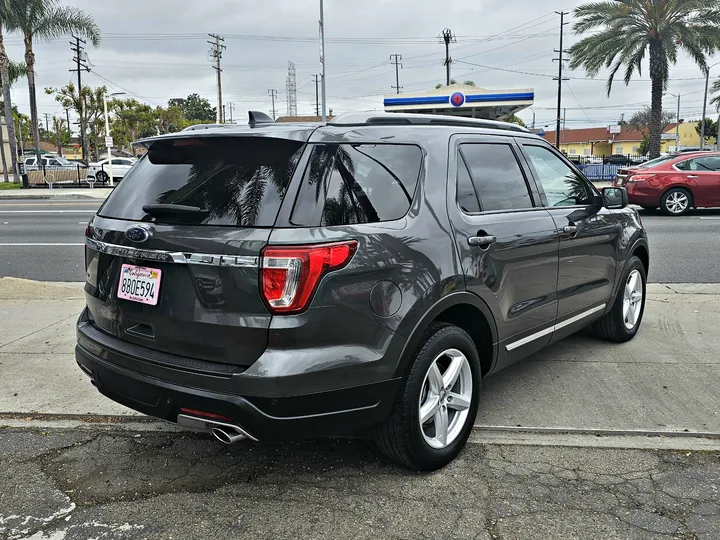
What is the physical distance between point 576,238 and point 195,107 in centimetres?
12331

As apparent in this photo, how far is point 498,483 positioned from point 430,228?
1312mm

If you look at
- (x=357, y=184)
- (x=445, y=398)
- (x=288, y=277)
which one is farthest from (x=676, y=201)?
(x=288, y=277)

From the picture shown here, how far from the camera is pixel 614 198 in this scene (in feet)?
16.2

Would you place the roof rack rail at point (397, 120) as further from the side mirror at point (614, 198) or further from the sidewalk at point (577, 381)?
the sidewalk at point (577, 381)

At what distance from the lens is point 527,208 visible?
391 centimetres

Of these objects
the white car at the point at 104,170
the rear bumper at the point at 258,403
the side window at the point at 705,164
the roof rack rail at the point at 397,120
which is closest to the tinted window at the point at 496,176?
the roof rack rail at the point at 397,120

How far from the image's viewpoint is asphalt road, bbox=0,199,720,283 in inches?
342

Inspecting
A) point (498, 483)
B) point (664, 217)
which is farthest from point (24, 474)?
point (664, 217)

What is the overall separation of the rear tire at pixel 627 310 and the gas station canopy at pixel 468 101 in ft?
51.6

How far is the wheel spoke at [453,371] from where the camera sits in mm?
3242

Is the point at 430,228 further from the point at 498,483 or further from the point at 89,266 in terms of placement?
the point at 89,266

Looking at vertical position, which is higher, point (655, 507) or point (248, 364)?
point (248, 364)

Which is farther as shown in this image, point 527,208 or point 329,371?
point 527,208

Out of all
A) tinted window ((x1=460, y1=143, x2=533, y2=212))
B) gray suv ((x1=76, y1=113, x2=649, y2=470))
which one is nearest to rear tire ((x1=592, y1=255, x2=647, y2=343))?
tinted window ((x1=460, y1=143, x2=533, y2=212))
